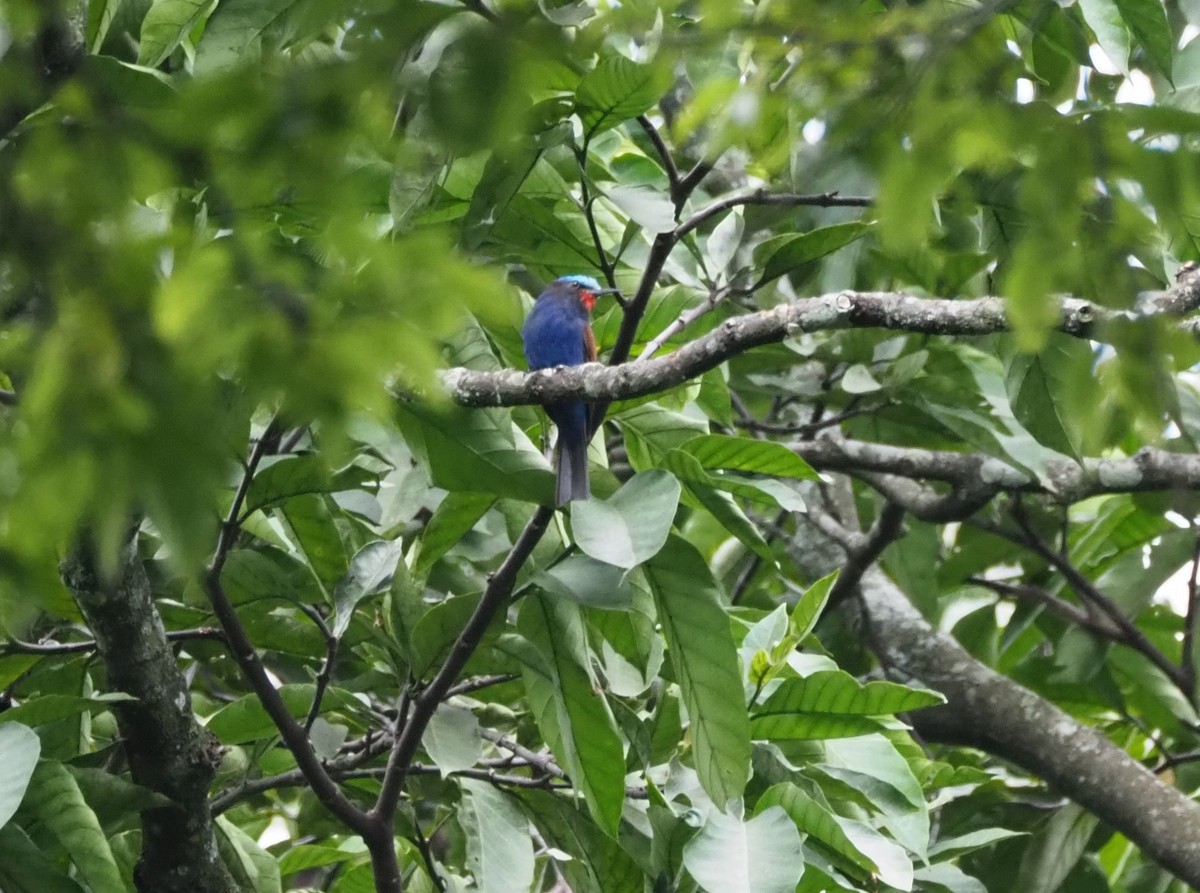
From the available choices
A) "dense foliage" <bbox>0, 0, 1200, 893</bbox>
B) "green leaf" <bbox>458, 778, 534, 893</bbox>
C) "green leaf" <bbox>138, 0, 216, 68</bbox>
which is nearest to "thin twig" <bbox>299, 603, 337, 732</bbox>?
"dense foliage" <bbox>0, 0, 1200, 893</bbox>

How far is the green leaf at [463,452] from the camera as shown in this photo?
7.62 ft

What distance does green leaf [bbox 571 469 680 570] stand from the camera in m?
2.17

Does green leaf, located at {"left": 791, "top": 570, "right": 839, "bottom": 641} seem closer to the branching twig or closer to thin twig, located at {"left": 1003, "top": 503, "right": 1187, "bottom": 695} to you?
the branching twig

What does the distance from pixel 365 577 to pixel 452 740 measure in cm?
36

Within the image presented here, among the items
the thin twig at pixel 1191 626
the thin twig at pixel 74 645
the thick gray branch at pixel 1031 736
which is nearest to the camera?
the thin twig at pixel 74 645

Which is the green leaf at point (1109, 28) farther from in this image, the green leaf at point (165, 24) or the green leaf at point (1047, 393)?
the green leaf at point (165, 24)

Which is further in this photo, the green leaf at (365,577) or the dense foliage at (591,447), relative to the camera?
the green leaf at (365,577)

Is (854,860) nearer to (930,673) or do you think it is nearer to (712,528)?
(930,673)

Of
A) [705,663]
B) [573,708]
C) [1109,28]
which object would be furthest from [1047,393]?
[573,708]

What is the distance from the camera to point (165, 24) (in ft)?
8.34

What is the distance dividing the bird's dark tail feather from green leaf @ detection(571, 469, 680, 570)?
145 mm

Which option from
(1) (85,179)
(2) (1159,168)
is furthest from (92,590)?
(2) (1159,168)

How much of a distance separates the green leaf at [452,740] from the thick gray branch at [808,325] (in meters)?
0.63

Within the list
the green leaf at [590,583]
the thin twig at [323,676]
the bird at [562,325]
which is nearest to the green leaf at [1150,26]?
the green leaf at [590,583]
